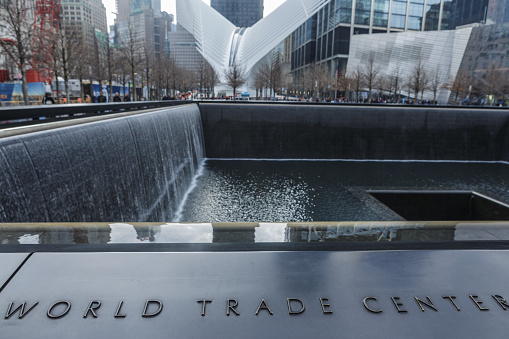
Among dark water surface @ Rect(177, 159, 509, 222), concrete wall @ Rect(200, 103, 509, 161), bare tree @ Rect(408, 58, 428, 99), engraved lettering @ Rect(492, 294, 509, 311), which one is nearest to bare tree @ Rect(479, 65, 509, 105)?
bare tree @ Rect(408, 58, 428, 99)

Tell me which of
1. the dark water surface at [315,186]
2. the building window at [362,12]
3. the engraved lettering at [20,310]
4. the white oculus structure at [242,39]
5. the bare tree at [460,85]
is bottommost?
the dark water surface at [315,186]

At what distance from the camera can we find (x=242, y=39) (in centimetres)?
6450

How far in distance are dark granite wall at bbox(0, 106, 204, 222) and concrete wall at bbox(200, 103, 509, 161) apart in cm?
775

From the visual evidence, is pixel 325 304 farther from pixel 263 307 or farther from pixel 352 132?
pixel 352 132

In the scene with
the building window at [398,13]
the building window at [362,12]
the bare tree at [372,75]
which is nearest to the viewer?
the bare tree at [372,75]

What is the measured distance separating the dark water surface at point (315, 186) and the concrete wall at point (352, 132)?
948mm

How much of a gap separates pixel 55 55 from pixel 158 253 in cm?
2723

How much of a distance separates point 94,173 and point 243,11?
188m

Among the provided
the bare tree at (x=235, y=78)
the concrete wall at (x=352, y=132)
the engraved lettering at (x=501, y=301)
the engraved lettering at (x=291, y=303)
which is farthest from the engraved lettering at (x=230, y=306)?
the bare tree at (x=235, y=78)

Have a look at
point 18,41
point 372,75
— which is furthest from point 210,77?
point 18,41

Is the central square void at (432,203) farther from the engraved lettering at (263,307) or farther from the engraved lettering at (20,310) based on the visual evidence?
the engraved lettering at (20,310)

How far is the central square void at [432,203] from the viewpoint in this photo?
10.4 m

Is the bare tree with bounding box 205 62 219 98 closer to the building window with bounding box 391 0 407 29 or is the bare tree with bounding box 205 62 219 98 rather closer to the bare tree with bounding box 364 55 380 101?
the bare tree with bounding box 364 55 380 101

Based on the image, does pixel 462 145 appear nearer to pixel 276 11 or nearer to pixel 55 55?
pixel 55 55
